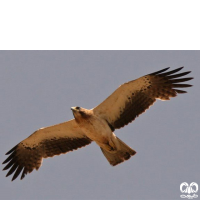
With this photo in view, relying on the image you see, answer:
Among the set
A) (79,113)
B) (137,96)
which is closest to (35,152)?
(79,113)

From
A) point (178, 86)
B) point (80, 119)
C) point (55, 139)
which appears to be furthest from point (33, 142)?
point (178, 86)

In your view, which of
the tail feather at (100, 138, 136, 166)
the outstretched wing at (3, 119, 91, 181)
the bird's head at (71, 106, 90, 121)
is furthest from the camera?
the outstretched wing at (3, 119, 91, 181)

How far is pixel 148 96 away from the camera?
44.0 ft

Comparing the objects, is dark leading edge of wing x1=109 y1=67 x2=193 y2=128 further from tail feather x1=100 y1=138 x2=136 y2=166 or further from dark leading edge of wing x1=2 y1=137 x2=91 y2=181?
dark leading edge of wing x1=2 y1=137 x2=91 y2=181

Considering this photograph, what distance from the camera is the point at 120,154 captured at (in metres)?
13.5

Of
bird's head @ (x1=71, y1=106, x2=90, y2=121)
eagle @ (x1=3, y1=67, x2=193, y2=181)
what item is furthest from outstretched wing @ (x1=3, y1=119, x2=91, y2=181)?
bird's head @ (x1=71, y1=106, x2=90, y2=121)

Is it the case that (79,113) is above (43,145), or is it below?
above

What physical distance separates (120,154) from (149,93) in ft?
5.73

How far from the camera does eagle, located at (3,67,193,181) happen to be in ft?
43.1

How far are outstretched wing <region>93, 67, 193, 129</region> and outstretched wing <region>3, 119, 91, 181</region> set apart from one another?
40.6 inches

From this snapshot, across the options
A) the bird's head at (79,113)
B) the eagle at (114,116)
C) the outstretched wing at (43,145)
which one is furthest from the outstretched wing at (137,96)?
the outstretched wing at (43,145)

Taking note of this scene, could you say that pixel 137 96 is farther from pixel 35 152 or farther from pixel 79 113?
pixel 35 152
